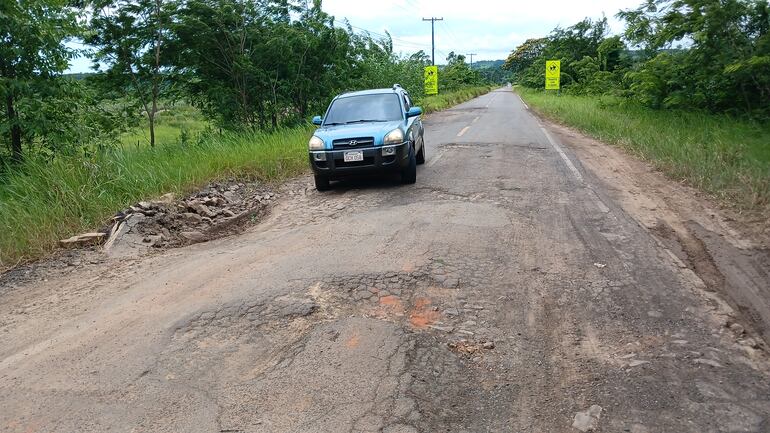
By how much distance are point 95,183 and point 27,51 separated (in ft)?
10.8

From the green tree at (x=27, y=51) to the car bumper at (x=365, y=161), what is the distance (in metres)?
5.03

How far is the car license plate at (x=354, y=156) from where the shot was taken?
8820mm

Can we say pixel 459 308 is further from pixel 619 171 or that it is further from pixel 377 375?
pixel 619 171

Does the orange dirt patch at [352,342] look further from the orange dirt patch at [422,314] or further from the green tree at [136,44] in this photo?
the green tree at [136,44]

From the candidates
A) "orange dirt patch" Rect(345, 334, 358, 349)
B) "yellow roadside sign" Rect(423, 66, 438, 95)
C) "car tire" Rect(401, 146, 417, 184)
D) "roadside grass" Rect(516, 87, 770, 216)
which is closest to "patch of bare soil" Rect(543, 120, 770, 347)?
"roadside grass" Rect(516, 87, 770, 216)

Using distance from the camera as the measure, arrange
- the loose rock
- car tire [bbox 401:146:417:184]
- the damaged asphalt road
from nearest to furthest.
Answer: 1. the loose rock
2. the damaged asphalt road
3. car tire [bbox 401:146:417:184]

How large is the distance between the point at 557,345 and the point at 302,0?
49.3ft

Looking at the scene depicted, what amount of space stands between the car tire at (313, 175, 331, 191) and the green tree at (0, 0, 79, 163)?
5026 mm

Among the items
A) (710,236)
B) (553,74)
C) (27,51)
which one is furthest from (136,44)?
(553,74)

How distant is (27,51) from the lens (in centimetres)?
948

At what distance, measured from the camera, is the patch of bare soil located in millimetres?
4301

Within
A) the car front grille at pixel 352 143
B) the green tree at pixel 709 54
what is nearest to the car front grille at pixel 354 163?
the car front grille at pixel 352 143

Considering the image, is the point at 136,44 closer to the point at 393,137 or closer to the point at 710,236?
the point at 393,137

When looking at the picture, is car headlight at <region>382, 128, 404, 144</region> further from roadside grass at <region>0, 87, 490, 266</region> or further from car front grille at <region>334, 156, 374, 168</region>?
roadside grass at <region>0, 87, 490, 266</region>
